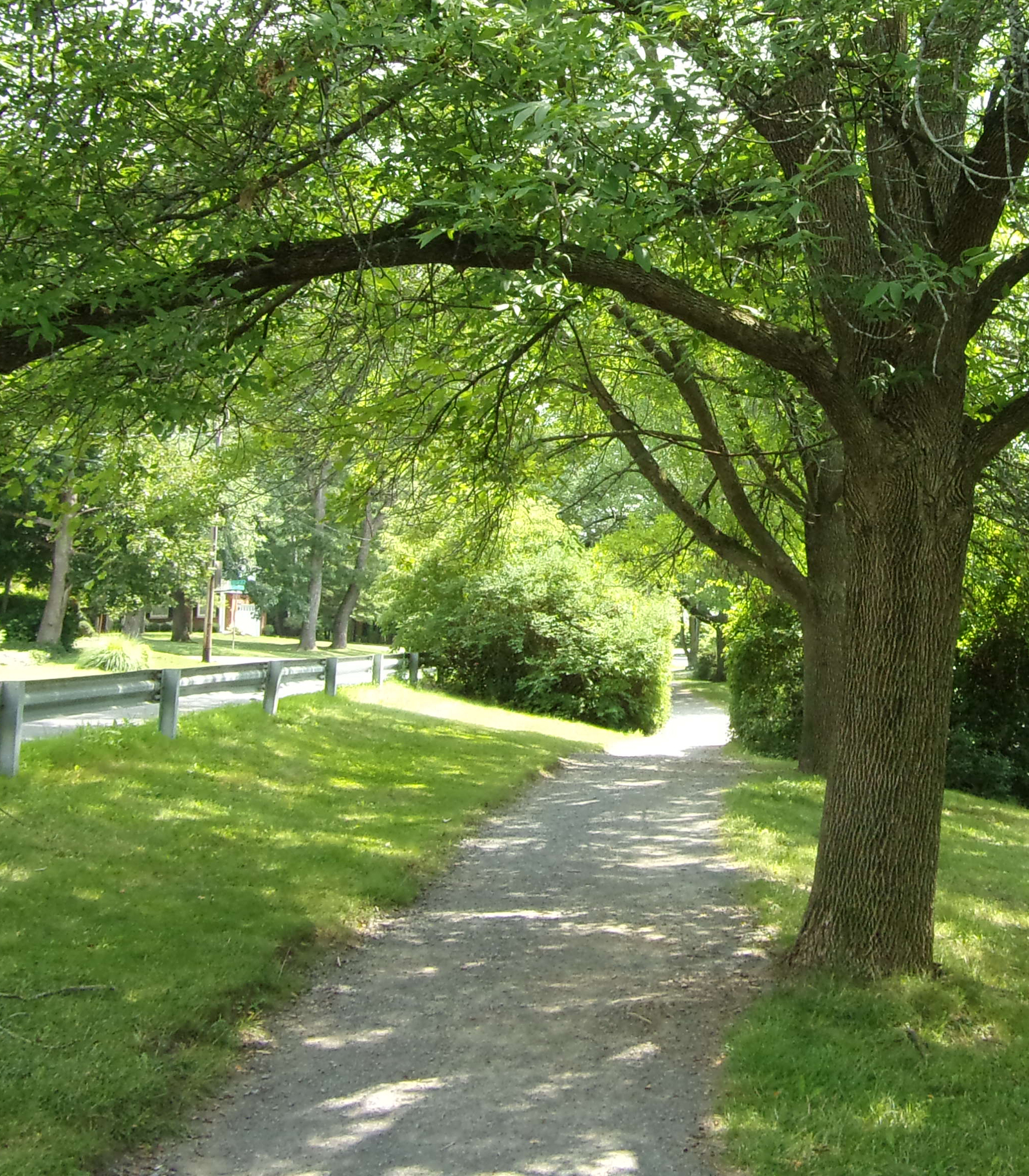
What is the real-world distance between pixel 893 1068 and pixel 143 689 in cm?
817

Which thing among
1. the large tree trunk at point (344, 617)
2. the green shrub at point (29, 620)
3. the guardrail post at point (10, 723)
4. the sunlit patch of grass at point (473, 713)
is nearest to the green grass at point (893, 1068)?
the guardrail post at point (10, 723)

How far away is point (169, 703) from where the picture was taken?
11414 millimetres

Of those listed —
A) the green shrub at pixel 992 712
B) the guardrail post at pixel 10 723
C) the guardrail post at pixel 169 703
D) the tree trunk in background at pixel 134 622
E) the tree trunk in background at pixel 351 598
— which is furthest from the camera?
the tree trunk in background at pixel 351 598

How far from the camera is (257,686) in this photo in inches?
568

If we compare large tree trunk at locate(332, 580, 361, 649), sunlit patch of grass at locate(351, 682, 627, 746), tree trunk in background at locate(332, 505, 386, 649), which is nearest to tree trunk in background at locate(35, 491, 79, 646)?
sunlit patch of grass at locate(351, 682, 627, 746)

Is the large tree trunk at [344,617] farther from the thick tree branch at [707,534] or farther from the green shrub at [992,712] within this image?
the thick tree branch at [707,534]

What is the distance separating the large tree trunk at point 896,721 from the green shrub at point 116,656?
70.5 ft

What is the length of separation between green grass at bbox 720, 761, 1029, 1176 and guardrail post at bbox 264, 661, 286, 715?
805 centimetres

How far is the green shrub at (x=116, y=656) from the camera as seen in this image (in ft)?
85.8

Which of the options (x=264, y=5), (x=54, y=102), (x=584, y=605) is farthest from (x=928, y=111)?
(x=584, y=605)

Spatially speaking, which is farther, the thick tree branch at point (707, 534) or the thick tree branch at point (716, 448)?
the thick tree branch at point (707, 534)

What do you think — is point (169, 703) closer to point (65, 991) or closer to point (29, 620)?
point (65, 991)

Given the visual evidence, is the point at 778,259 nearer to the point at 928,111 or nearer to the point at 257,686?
the point at 928,111

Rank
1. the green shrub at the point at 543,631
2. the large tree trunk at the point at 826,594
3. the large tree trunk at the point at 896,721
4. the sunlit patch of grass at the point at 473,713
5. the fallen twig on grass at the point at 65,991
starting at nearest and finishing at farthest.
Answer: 1. the fallen twig on grass at the point at 65,991
2. the large tree trunk at the point at 896,721
3. the large tree trunk at the point at 826,594
4. the sunlit patch of grass at the point at 473,713
5. the green shrub at the point at 543,631
